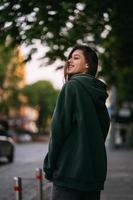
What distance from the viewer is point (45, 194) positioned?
39.1ft

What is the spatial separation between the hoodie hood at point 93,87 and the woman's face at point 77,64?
5 centimetres

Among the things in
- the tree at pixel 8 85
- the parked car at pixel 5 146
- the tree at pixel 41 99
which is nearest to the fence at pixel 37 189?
the parked car at pixel 5 146

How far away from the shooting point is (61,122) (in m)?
4.30

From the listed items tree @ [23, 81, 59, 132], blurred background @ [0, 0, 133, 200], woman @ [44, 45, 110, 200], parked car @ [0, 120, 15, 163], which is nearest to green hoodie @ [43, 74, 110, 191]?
woman @ [44, 45, 110, 200]

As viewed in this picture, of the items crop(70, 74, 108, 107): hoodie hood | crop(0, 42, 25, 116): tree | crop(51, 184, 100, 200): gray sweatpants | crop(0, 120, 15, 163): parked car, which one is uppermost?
crop(70, 74, 108, 107): hoodie hood

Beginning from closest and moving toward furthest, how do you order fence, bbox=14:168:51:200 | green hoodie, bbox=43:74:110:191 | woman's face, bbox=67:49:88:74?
1. green hoodie, bbox=43:74:110:191
2. woman's face, bbox=67:49:88:74
3. fence, bbox=14:168:51:200

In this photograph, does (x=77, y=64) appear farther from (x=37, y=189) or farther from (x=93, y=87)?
(x=37, y=189)

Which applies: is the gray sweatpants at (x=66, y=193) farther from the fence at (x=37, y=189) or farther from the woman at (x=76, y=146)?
the fence at (x=37, y=189)

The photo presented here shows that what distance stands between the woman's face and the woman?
0.09 m

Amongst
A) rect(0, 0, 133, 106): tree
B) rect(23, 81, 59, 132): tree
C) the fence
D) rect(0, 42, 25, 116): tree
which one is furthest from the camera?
rect(23, 81, 59, 132): tree

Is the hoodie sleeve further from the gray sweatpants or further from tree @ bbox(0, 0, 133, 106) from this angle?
tree @ bbox(0, 0, 133, 106)

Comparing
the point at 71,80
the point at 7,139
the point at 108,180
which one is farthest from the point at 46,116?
the point at 71,80

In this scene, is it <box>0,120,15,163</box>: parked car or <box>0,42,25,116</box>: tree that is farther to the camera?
<box>0,42,25,116</box>: tree

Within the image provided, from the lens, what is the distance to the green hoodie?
4.24m
